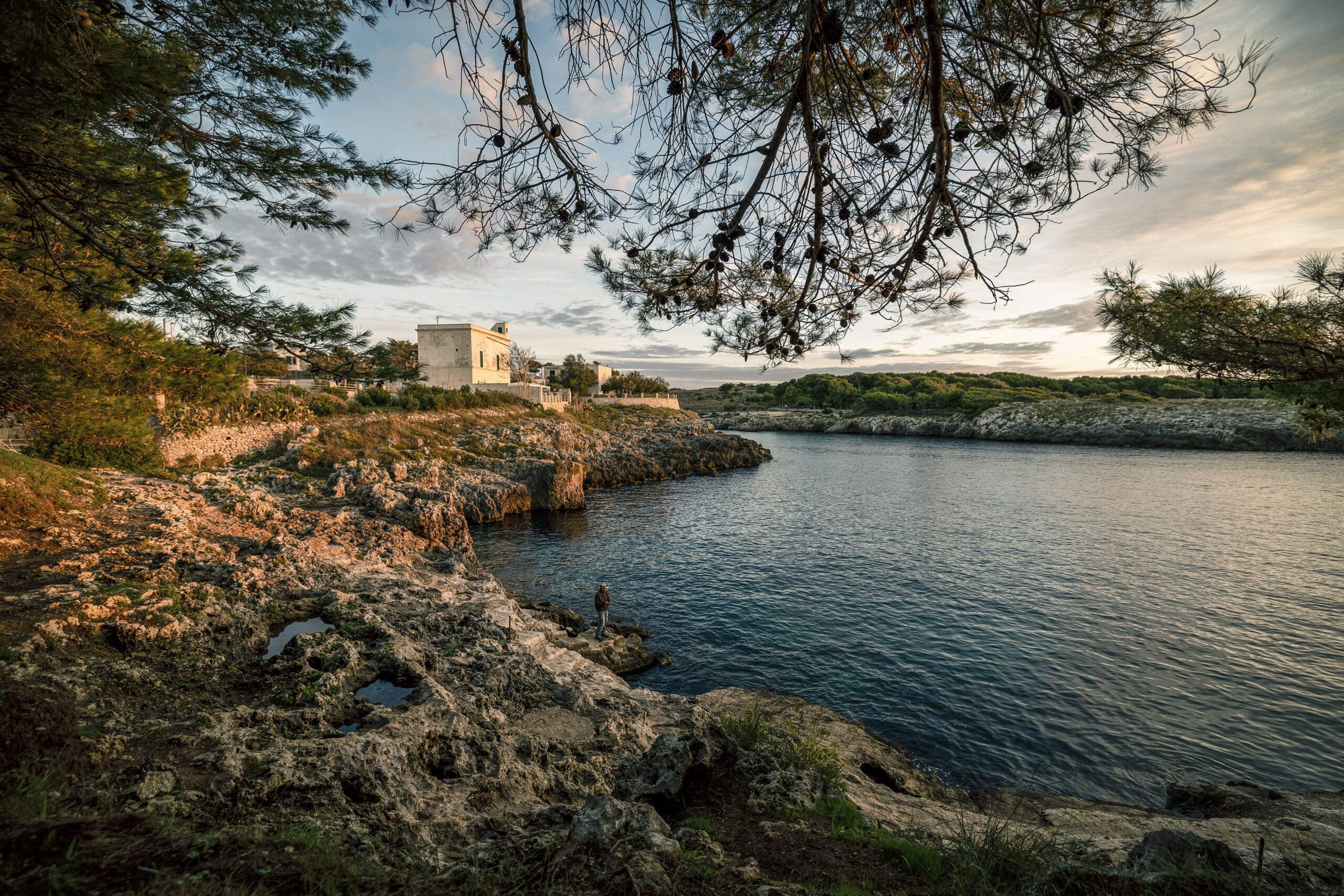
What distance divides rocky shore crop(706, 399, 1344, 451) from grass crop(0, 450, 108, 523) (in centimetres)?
10153

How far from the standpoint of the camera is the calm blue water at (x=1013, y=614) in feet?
35.3

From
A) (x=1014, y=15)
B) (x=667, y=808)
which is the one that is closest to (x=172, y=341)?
(x=667, y=808)

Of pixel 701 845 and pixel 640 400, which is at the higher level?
pixel 640 400

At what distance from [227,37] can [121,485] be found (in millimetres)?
15272

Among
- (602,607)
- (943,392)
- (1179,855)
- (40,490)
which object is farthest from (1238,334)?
(943,392)

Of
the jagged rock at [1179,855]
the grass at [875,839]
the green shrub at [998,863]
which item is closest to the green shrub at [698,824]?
the grass at [875,839]

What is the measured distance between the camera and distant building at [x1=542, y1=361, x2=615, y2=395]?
94062 mm

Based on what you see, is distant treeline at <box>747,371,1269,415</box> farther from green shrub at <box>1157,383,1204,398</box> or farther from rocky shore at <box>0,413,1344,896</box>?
rocky shore at <box>0,413,1344,896</box>

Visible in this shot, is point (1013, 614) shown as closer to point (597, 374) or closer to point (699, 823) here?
point (699, 823)

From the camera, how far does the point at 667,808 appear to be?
592 centimetres

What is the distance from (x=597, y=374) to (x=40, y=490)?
8626 cm

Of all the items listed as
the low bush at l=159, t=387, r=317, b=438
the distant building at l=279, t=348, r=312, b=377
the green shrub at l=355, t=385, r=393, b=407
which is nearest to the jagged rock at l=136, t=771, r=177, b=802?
the distant building at l=279, t=348, r=312, b=377

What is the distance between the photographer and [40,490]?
1202 cm

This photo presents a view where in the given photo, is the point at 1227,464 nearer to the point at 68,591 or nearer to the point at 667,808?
the point at 667,808
